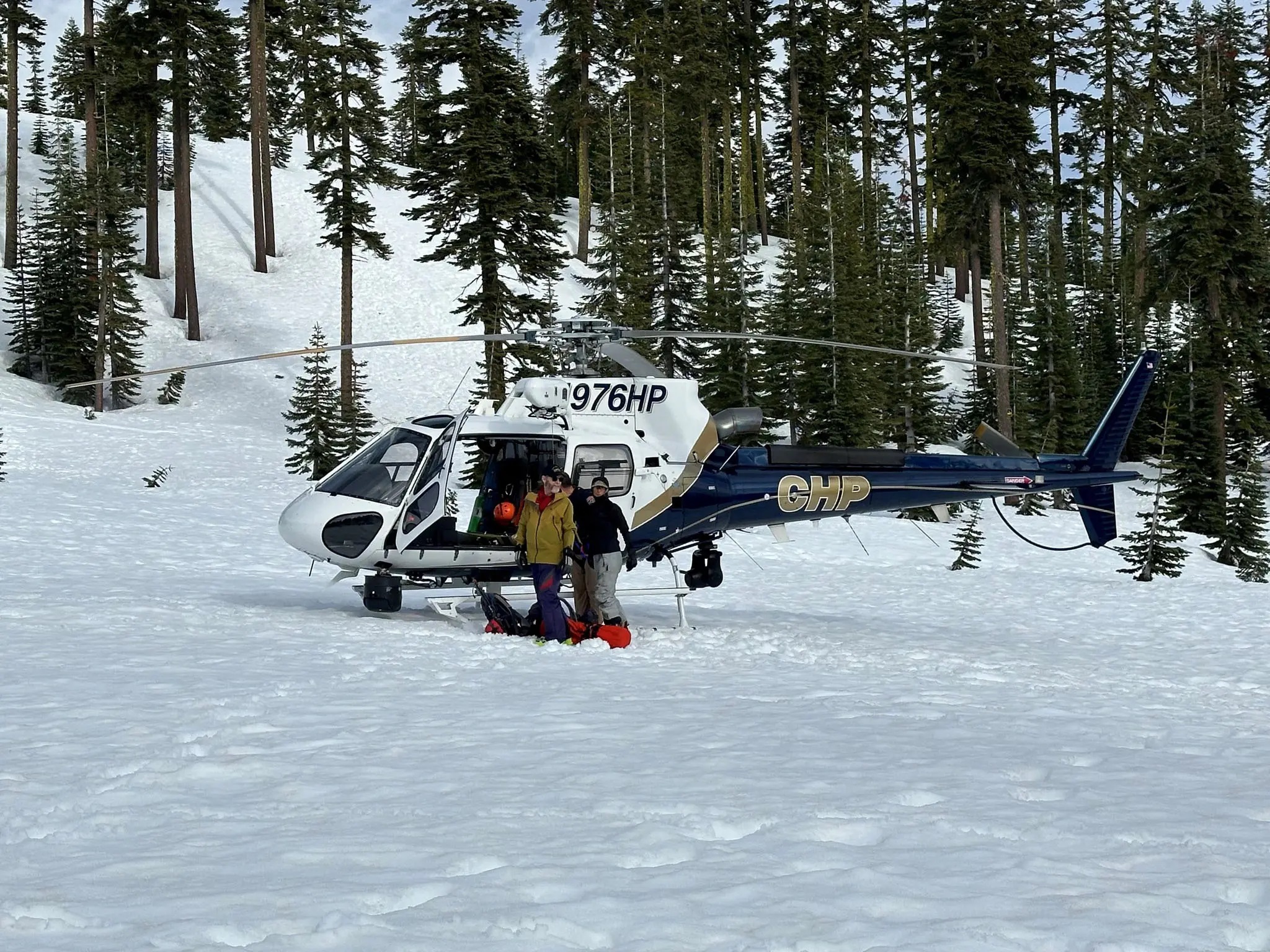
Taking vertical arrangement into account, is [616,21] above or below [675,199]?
above

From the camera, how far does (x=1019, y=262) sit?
5038 cm

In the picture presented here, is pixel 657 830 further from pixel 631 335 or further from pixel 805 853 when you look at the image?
pixel 631 335

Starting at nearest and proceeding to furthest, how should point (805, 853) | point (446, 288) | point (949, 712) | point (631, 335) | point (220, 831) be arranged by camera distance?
point (805, 853) < point (220, 831) < point (949, 712) < point (631, 335) < point (446, 288)

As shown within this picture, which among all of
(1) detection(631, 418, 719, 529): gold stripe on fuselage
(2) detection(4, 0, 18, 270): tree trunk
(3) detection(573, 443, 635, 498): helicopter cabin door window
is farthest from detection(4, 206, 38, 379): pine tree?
(1) detection(631, 418, 719, 529): gold stripe on fuselage

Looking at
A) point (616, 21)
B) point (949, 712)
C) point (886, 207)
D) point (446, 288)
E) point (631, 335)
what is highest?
point (616, 21)

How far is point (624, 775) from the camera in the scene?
245 inches

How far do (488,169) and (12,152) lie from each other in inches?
966

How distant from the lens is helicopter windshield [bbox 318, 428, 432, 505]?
12.5 m

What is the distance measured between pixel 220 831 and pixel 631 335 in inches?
300

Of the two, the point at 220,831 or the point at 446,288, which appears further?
the point at 446,288

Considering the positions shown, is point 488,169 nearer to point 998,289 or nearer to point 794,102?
point 998,289

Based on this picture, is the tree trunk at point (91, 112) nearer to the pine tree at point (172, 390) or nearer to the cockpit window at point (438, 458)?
the pine tree at point (172, 390)

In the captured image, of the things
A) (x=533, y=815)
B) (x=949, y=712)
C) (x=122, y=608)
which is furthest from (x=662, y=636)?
(x=533, y=815)

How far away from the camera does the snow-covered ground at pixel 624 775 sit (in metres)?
3.99
